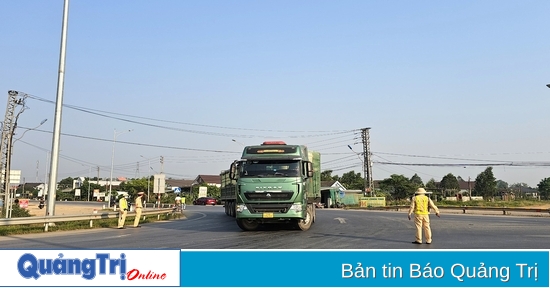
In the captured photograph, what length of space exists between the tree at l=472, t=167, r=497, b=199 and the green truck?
293 feet

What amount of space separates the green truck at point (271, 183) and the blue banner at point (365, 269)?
1086 cm

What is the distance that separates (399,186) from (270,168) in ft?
213

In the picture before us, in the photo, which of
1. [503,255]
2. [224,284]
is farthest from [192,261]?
[503,255]

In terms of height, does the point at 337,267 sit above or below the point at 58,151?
below

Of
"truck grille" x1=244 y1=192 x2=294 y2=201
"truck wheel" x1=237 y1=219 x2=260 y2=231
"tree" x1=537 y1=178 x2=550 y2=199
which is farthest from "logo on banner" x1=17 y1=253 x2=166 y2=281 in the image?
"tree" x1=537 y1=178 x2=550 y2=199

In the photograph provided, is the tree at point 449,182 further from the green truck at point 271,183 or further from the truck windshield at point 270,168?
the truck windshield at point 270,168

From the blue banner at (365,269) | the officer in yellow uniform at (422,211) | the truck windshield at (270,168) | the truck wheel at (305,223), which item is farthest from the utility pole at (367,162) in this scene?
the blue banner at (365,269)

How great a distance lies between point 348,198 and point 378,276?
201ft

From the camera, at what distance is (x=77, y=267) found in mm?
5555

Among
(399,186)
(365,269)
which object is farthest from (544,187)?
(365,269)

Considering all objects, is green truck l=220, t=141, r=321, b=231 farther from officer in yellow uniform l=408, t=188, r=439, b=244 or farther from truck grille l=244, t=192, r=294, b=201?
officer in yellow uniform l=408, t=188, r=439, b=244

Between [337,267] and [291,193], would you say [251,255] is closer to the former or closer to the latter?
[337,267]

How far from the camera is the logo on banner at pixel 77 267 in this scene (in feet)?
18.2

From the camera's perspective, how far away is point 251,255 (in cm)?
539
